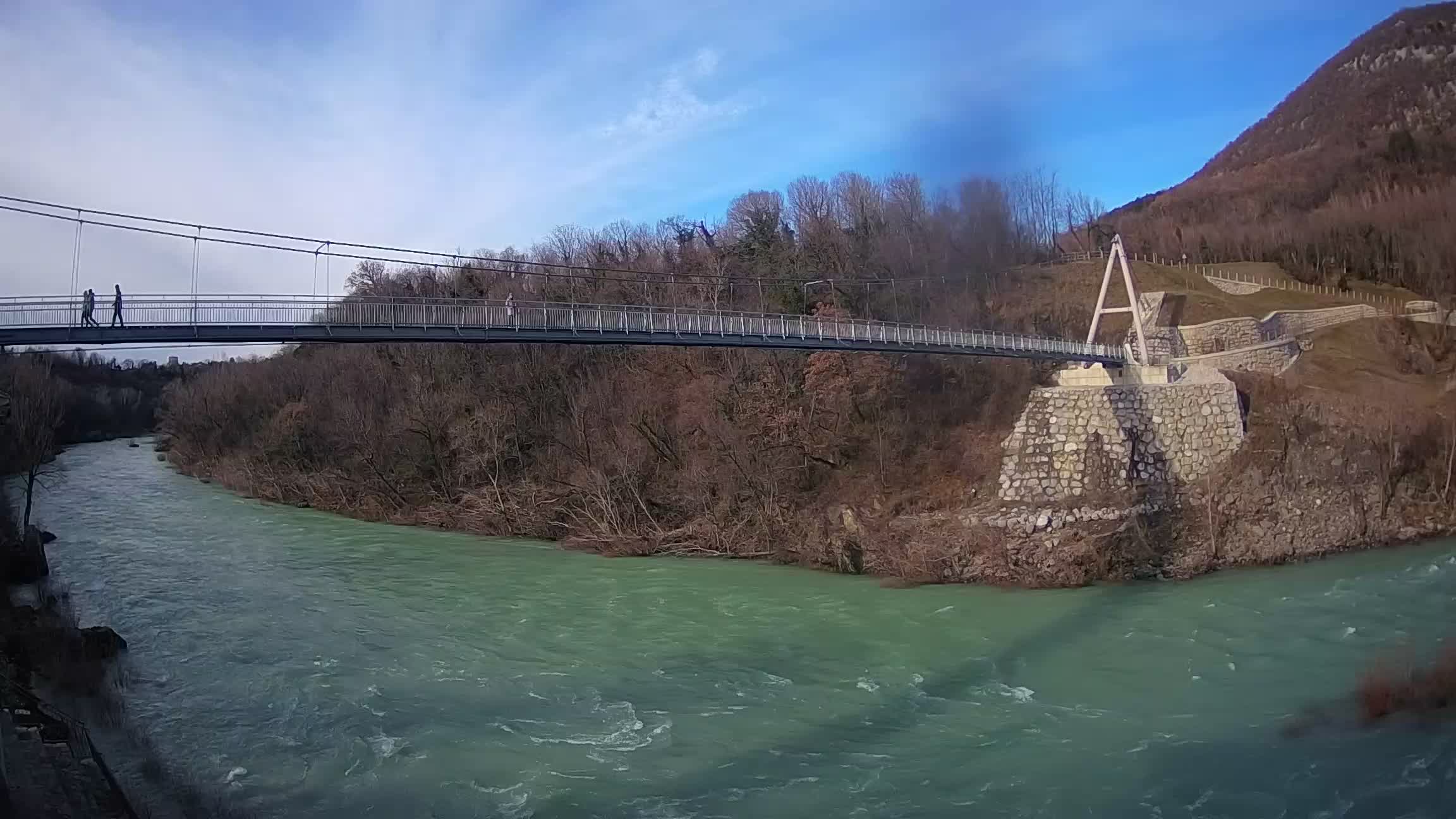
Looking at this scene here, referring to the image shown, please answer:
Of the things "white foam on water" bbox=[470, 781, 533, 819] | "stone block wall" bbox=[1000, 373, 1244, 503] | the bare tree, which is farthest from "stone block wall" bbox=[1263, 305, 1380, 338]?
the bare tree

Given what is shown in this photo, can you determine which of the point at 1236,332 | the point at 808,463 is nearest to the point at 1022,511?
the point at 808,463

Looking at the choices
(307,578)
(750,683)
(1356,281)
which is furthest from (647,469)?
(1356,281)

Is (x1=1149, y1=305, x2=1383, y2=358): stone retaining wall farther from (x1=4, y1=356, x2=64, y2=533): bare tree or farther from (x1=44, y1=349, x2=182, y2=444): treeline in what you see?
(x1=44, y1=349, x2=182, y2=444): treeline

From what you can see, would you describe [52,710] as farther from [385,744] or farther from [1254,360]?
[1254,360]

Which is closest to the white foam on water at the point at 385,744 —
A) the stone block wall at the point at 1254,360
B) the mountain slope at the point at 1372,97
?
the stone block wall at the point at 1254,360

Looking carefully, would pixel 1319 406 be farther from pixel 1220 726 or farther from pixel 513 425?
pixel 513 425
